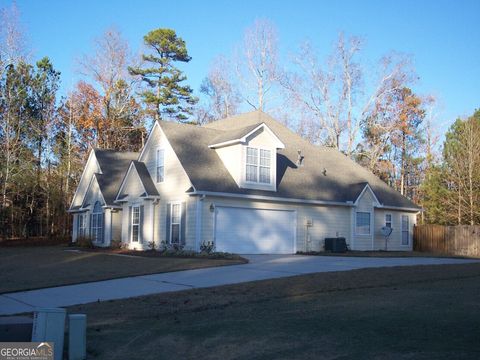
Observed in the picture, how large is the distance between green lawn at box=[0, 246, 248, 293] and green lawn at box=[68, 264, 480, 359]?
434cm

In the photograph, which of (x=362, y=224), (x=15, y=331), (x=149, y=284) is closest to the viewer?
(x=15, y=331)

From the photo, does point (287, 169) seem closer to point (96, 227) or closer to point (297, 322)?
point (96, 227)

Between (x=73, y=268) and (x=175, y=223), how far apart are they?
7.08 m

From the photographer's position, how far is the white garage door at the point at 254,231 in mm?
24656

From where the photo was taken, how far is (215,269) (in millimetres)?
18016

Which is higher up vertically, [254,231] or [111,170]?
[111,170]

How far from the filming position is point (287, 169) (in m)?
29.1

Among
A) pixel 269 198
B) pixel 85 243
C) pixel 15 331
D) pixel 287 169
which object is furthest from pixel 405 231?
pixel 15 331

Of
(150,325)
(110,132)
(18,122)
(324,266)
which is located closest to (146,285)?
(150,325)

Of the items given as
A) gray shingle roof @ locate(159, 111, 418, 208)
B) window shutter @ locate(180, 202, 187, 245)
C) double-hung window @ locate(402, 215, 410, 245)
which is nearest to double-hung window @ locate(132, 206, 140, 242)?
window shutter @ locate(180, 202, 187, 245)

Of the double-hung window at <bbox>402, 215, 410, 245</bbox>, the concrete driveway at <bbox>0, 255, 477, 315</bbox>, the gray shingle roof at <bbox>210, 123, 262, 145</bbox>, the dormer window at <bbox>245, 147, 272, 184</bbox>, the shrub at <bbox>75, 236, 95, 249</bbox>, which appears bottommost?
the concrete driveway at <bbox>0, 255, 477, 315</bbox>

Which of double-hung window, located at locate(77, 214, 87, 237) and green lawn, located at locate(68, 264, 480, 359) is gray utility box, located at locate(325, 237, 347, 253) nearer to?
green lawn, located at locate(68, 264, 480, 359)

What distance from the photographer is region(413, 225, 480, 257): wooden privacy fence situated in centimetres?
3119

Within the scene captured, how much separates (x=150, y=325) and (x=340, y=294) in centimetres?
463
